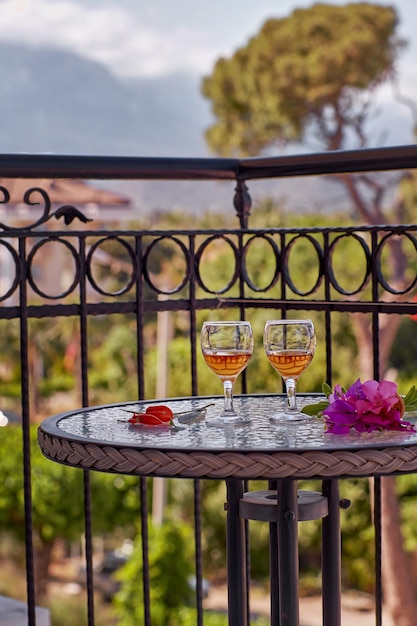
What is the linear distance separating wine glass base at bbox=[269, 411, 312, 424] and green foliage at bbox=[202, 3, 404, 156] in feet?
53.8

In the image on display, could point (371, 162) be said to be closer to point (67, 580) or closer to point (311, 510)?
point (311, 510)

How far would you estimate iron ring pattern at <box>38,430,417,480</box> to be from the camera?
1.11 meters

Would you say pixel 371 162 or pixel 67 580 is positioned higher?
pixel 371 162

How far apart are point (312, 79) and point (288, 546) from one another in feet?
55.7

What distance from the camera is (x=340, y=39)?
59.2 ft

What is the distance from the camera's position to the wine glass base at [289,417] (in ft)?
4.50

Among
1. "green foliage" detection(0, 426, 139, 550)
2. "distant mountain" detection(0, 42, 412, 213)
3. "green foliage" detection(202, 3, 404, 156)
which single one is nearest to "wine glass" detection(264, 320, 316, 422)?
"green foliage" detection(202, 3, 404, 156)

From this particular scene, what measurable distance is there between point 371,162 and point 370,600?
1800cm

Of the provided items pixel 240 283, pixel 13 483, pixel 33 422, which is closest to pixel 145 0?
pixel 33 422

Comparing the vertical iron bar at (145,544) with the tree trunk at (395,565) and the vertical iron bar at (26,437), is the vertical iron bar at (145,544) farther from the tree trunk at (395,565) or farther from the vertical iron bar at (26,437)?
the tree trunk at (395,565)

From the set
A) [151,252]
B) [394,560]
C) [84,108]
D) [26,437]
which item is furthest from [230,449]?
[84,108]

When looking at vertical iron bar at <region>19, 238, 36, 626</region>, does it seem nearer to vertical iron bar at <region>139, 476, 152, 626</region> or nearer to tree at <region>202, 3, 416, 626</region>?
vertical iron bar at <region>139, 476, 152, 626</region>

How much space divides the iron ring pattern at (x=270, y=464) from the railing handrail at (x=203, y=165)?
0.76 meters

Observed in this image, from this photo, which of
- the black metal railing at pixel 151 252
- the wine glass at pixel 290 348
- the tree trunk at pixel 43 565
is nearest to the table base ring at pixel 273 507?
the wine glass at pixel 290 348
